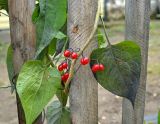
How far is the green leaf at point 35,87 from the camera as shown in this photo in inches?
34.1

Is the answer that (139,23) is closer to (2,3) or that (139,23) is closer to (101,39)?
(101,39)

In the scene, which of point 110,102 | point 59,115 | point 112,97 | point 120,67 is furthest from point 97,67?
point 112,97

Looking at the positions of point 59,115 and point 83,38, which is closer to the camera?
point 83,38

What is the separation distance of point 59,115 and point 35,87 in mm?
178

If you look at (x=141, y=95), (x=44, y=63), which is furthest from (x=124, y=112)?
(x=44, y=63)

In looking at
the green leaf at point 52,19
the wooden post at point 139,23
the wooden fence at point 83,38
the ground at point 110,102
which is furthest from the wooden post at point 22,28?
the ground at point 110,102

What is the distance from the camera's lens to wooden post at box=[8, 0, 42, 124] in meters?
1.01

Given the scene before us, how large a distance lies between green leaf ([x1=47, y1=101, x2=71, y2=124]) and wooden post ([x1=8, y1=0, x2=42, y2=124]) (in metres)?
0.16

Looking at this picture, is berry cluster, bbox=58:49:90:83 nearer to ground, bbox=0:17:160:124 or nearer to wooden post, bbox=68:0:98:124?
wooden post, bbox=68:0:98:124

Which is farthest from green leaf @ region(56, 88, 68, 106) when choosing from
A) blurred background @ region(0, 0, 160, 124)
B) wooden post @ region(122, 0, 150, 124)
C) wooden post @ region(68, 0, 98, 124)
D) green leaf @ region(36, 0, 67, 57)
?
blurred background @ region(0, 0, 160, 124)

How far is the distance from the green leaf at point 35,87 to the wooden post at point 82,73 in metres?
0.08

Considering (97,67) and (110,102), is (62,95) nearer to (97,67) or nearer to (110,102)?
(97,67)

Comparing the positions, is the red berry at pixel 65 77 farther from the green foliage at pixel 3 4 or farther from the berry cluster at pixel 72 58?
the green foliage at pixel 3 4

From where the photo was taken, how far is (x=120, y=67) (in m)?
0.90
